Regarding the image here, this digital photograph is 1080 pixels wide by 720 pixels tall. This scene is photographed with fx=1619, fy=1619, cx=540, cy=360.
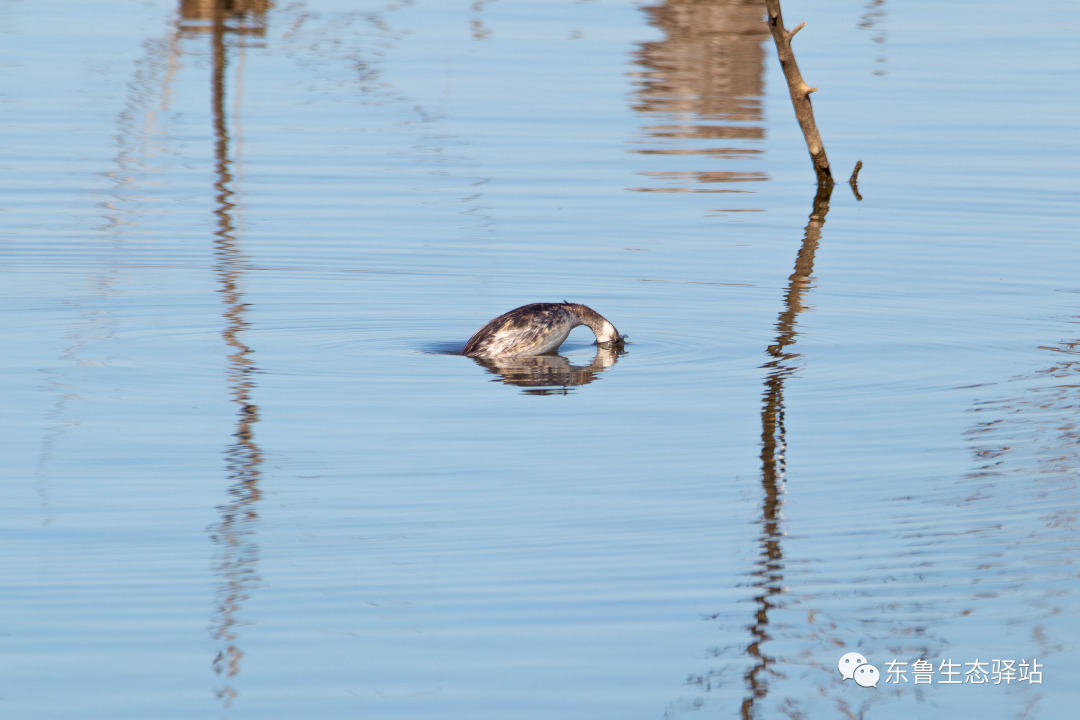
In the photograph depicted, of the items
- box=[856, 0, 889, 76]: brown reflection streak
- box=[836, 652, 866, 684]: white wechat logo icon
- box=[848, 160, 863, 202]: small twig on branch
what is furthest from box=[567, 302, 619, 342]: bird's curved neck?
box=[856, 0, 889, 76]: brown reflection streak

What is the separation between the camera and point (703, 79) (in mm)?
19375

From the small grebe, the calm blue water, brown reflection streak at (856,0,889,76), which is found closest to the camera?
the calm blue water

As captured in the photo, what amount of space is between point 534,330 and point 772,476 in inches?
97.7

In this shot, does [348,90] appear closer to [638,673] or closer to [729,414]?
[729,414]

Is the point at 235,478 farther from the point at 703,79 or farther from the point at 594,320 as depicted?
the point at 703,79

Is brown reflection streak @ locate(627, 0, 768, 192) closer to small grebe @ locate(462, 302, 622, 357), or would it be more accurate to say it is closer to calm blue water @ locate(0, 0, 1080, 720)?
calm blue water @ locate(0, 0, 1080, 720)

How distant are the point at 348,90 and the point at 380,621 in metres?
13.6

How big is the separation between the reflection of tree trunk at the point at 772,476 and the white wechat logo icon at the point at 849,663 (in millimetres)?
201

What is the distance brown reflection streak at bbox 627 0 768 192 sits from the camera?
15977 mm

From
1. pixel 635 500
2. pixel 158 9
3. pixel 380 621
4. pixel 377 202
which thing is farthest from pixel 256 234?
pixel 158 9

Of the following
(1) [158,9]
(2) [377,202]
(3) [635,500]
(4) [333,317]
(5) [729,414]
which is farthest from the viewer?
(1) [158,9]

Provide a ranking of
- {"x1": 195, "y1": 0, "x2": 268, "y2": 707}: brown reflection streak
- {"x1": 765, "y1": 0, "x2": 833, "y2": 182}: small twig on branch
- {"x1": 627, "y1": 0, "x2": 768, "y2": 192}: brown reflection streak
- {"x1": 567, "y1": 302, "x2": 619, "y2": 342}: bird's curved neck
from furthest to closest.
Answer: {"x1": 627, "y1": 0, "x2": 768, "y2": 192}: brown reflection streak
{"x1": 765, "y1": 0, "x2": 833, "y2": 182}: small twig on branch
{"x1": 567, "y1": 302, "x2": 619, "y2": 342}: bird's curved neck
{"x1": 195, "y1": 0, "x2": 268, "y2": 707}: brown reflection streak

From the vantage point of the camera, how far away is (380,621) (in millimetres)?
4996

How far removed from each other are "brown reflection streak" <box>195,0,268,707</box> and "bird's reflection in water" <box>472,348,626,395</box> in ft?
4.22
